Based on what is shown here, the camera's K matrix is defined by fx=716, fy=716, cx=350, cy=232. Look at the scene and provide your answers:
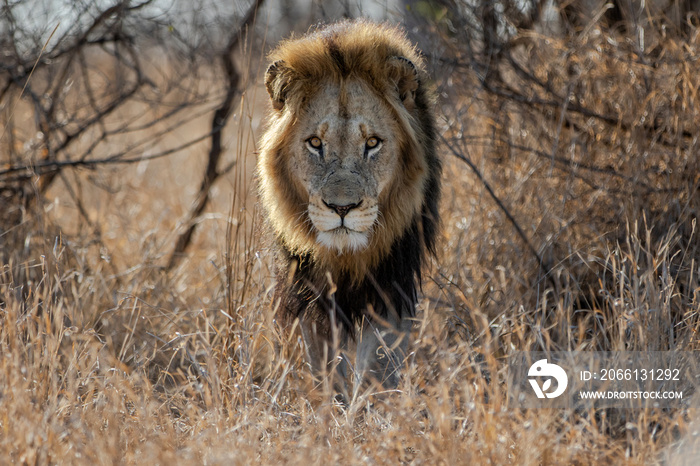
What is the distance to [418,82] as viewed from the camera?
346 centimetres

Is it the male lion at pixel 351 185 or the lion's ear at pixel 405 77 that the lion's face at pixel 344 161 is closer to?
the male lion at pixel 351 185

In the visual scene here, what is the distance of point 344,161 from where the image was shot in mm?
3154

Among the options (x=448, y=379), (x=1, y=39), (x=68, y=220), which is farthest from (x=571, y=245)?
(x=68, y=220)

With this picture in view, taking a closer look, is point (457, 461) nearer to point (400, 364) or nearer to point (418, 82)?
point (400, 364)

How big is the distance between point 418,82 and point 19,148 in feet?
10.9

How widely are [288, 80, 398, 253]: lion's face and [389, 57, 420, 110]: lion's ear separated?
0.14 meters

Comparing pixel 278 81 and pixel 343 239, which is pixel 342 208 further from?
pixel 278 81

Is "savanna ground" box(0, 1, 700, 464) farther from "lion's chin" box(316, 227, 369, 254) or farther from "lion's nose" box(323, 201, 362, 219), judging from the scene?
"lion's nose" box(323, 201, 362, 219)

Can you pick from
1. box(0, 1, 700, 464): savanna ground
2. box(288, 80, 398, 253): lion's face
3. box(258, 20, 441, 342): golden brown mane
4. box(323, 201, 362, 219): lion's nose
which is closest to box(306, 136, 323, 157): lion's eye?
box(288, 80, 398, 253): lion's face

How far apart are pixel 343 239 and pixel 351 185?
0.24m

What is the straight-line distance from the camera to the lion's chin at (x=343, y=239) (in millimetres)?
3104

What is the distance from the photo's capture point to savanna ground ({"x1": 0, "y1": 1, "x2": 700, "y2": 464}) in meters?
2.56

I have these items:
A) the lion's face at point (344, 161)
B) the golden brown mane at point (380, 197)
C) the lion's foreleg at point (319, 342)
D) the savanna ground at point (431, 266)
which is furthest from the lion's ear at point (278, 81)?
the lion's foreleg at point (319, 342)

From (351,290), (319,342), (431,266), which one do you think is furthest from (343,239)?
(431,266)
